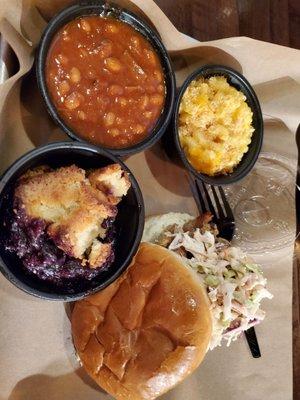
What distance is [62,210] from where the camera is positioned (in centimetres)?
270

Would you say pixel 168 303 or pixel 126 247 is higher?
pixel 126 247

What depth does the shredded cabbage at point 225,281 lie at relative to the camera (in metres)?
3.13

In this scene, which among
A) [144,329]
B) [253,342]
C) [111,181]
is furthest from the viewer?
[253,342]

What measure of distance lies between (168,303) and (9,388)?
0.93 m

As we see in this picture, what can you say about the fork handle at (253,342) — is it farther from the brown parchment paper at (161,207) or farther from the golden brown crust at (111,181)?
the golden brown crust at (111,181)

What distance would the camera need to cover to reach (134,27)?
294 centimetres

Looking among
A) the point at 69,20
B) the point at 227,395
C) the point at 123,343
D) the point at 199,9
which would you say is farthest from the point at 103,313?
the point at 199,9

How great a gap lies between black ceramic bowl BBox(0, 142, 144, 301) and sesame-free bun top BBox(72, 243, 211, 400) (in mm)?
130

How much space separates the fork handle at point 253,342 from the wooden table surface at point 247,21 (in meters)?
0.32

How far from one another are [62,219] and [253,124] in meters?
1.29

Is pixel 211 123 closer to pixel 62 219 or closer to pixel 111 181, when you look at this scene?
pixel 111 181

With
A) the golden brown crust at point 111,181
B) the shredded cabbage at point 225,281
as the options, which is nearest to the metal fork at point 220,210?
the shredded cabbage at point 225,281

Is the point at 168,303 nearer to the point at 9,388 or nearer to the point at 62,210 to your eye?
the point at 62,210

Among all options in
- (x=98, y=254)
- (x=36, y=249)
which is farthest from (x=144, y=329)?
(x=36, y=249)
